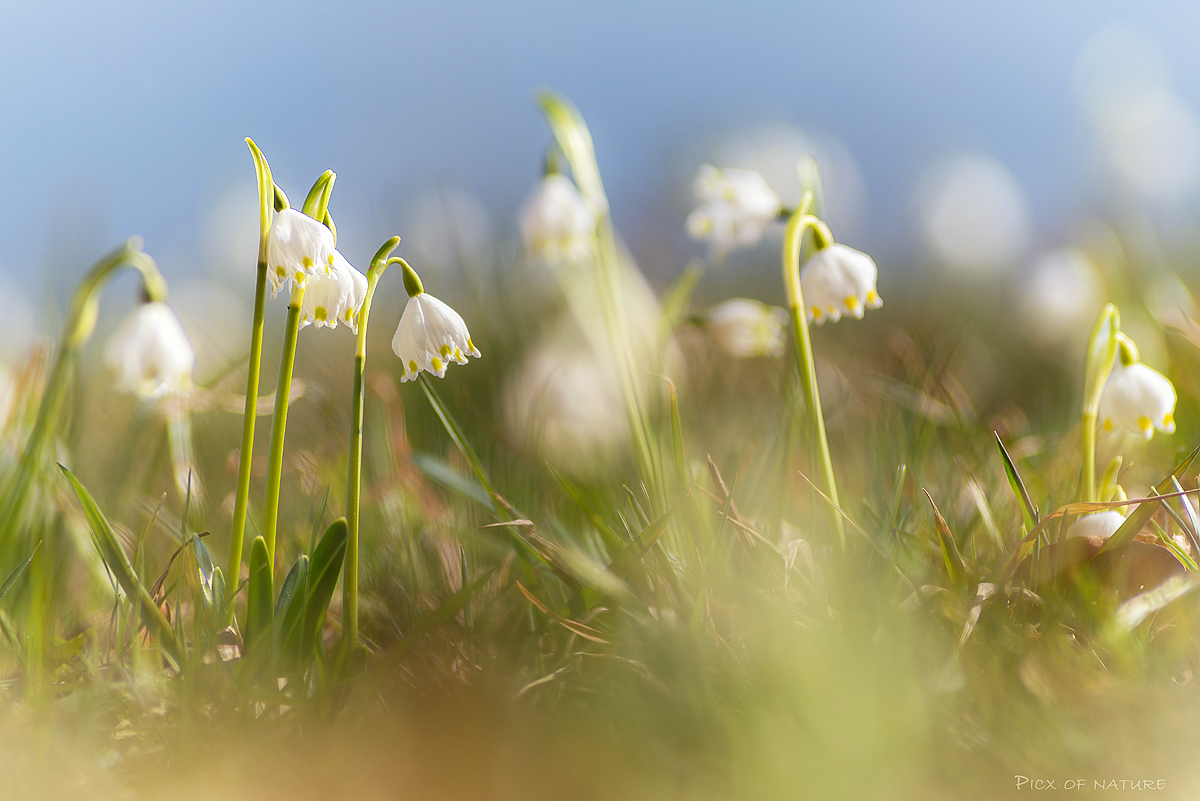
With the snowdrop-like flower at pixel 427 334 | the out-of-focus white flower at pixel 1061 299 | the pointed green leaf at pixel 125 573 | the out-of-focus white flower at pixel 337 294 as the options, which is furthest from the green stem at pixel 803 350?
the out-of-focus white flower at pixel 1061 299

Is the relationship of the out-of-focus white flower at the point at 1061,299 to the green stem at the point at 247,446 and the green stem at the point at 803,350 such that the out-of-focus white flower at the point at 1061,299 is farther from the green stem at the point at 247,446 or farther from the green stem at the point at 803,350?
the green stem at the point at 247,446

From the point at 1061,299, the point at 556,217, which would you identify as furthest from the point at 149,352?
the point at 1061,299

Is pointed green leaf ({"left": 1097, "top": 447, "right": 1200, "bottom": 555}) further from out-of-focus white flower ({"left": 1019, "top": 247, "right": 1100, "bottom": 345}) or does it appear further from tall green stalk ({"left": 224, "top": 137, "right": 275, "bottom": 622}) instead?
out-of-focus white flower ({"left": 1019, "top": 247, "right": 1100, "bottom": 345})

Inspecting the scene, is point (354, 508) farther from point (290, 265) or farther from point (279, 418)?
point (290, 265)

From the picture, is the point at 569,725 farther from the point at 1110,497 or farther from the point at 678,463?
the point at 1110,497

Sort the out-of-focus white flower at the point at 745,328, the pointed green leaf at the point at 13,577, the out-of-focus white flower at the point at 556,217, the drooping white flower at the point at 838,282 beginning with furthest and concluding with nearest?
the out-of-focus white flower at the point at 556,217
the out-of-focus white flower at the point at 745,328
the drooping white flower at the point at 838,282
the pointed green leaf at the point at 13,577
